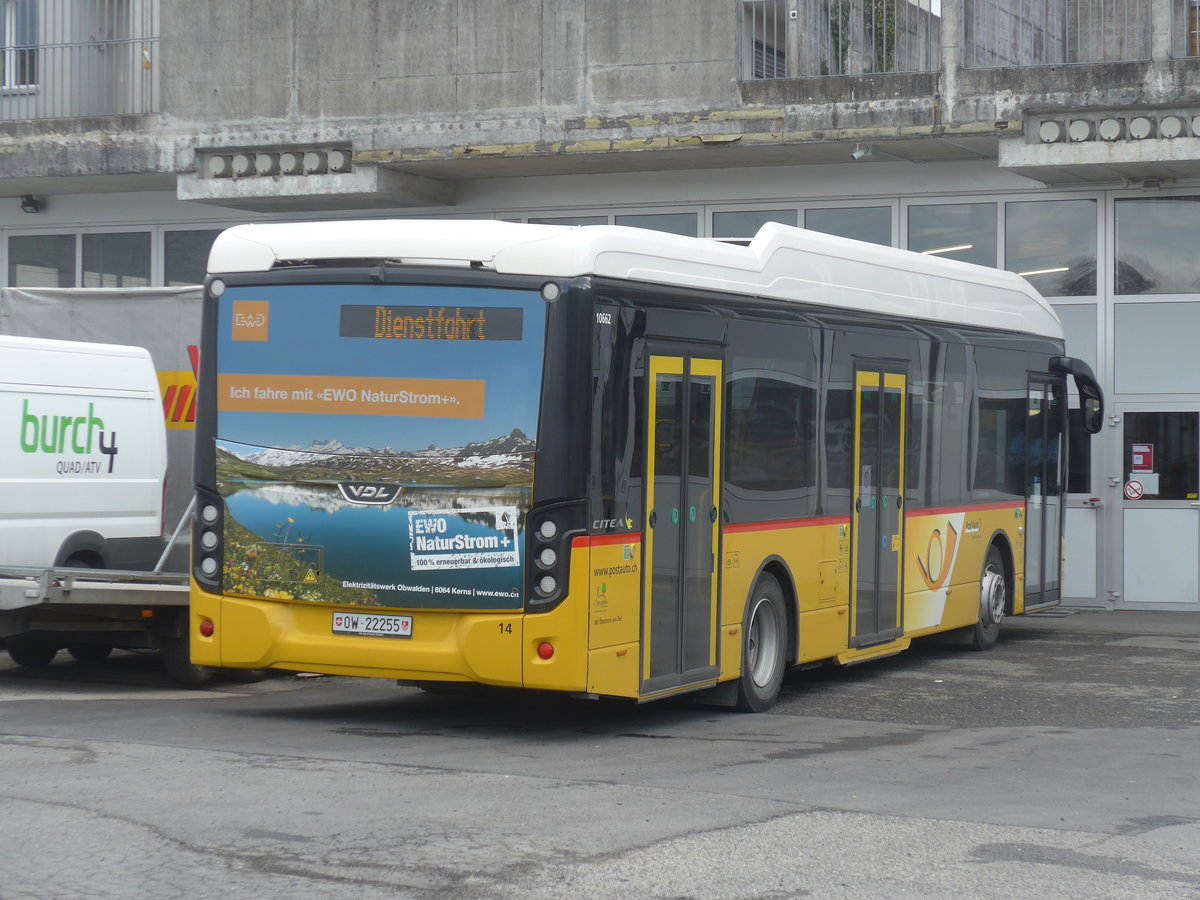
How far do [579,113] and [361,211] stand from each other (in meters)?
3.79

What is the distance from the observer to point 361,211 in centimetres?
2194

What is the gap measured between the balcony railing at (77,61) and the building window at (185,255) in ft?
5.89

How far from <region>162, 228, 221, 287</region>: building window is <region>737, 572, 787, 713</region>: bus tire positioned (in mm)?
13635

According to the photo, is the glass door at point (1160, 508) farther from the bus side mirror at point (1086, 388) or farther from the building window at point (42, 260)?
the building window at point (42, 260)

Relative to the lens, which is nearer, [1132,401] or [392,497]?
[392,497]

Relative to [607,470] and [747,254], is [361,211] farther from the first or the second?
[607,470]

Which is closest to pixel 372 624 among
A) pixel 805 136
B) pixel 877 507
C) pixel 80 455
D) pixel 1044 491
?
pixel 80 455

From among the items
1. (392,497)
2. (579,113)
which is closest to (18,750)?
(392,497)

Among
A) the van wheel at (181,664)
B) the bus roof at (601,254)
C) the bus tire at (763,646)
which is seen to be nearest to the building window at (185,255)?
the van wheel at (181,664)

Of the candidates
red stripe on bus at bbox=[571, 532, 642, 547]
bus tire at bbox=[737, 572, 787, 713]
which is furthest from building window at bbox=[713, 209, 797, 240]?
red stripe on bus at bbox=[571, 532, 642, 547]

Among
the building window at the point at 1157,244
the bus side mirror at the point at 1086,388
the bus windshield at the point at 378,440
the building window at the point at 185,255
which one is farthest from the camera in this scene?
the building window at the point at 185,255

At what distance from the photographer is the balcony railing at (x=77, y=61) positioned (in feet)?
74.0

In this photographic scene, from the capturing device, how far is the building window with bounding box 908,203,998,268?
1986cm

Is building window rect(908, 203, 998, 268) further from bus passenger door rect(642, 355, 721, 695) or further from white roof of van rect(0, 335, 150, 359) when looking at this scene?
bus passenger door rect(642, 355, 721, 695)
